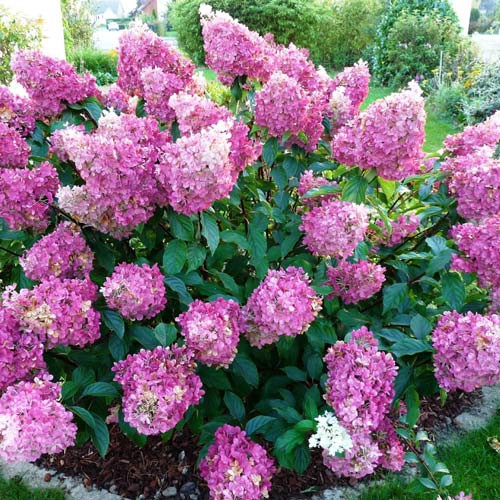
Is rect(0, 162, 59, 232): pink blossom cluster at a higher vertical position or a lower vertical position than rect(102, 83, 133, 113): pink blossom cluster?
lower

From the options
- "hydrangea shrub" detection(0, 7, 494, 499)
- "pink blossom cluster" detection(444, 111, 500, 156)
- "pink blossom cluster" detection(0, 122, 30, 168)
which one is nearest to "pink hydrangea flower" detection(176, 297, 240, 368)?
"hydrangea shrub" detection(0, 7, 494, 499)

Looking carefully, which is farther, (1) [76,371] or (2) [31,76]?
(2) [31,76]

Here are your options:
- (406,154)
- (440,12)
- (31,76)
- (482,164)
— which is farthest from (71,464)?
(440,12)

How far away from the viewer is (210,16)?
7.45 ft

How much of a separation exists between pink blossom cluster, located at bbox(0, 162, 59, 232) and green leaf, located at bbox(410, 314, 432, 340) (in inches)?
50.9

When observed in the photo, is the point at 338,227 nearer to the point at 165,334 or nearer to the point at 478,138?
the point at 165,334

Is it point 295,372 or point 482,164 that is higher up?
point 482,164

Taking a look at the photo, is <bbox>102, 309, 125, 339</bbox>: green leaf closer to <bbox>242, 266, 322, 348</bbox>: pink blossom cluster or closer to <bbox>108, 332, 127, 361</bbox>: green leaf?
<bbox>108, 332, 127, 361</bbox>: green leaf

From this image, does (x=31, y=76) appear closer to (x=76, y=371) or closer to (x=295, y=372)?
A: (x=76, y=371)

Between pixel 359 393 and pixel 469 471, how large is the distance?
117 cm

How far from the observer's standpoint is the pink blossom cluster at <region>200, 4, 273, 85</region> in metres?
2.22

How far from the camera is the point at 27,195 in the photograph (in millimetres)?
1765

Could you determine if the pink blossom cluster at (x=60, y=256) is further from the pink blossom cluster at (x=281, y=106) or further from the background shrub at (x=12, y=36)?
the background shrub at (x=12, y=36)

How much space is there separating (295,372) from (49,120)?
4.55 feet
